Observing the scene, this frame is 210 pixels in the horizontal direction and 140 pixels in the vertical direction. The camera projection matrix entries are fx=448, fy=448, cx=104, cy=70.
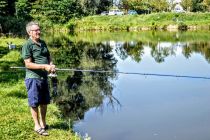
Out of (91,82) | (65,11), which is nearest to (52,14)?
(65,11)

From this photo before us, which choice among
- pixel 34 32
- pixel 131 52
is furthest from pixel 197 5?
pixel 34 32

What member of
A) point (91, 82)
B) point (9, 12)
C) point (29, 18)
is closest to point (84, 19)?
point (29, 18)

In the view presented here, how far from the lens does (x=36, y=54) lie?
10.4m

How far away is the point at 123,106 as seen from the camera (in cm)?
1755

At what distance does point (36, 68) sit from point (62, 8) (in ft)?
237

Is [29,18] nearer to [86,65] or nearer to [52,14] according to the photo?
[52,14]

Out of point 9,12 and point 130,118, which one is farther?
point 9,12

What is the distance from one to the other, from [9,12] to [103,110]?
55333 millimetres

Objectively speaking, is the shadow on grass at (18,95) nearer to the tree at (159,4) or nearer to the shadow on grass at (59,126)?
the shadow on grass at (59,126)

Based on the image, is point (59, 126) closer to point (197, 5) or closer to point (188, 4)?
point (188, 4)

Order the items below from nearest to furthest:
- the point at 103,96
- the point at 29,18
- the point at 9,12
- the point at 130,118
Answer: the point at 130,118 → the point at 103,96 → the point at 9,12 → the point at 29,18

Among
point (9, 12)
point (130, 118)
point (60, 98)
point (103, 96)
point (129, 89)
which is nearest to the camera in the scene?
point (130, 118)

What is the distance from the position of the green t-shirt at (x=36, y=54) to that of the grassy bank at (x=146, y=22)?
6281 cm

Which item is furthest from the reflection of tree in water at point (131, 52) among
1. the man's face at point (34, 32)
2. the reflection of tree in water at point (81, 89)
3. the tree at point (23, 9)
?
the tree at point (23, 9)
